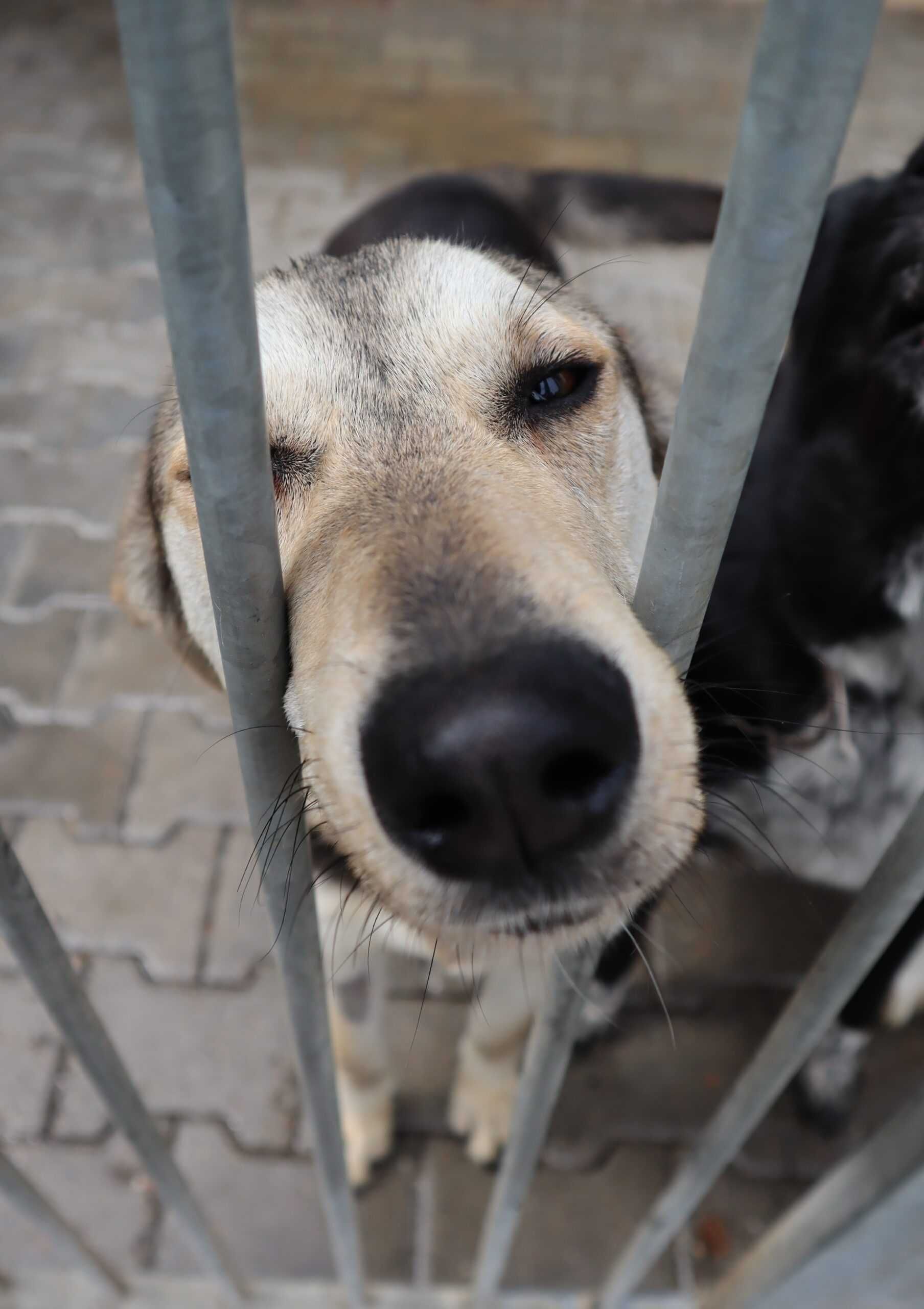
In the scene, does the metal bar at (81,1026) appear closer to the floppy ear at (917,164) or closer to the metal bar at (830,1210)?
the metal bar at (830,1210)

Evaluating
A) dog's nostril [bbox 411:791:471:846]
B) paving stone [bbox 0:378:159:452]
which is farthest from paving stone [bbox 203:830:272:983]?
paving stone [bbox 0:378:159:452]

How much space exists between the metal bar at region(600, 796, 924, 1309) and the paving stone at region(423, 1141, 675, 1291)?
1.89ft

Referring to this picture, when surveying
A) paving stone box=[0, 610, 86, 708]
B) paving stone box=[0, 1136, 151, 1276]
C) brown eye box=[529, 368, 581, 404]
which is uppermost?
brown eye box=[529, 368, 581, 404]

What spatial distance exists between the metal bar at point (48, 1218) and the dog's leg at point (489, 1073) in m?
0.86

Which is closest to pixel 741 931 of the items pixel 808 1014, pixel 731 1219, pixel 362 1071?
pixel 731 1219

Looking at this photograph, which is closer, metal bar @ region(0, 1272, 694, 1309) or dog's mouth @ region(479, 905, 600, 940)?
dog's mouth @ region(479, 905, 600, 940)

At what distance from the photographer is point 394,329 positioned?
5.02 feet

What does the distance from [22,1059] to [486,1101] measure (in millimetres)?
1269

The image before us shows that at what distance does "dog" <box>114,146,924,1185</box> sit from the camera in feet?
2.89

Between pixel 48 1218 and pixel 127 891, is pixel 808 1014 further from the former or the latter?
pixel 127 891

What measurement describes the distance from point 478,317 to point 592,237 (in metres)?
2.30

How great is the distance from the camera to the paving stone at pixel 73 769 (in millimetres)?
3031

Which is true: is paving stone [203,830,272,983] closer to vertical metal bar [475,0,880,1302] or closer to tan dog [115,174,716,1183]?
tan dog [115,174,716,1183]

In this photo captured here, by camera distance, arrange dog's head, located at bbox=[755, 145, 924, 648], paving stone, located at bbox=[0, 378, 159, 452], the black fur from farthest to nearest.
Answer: paving stone, located at bbox=[0, 378, 159, 452] → the black fur → dog's head, located at bbox=[755, 145, 924, 648]
